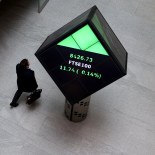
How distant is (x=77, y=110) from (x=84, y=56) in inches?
55.4

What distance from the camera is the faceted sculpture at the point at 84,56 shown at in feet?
15.7

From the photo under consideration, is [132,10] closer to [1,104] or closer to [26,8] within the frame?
[26,8]

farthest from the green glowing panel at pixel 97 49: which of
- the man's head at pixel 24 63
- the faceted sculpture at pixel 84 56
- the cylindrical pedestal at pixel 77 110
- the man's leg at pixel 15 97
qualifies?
the man's leg at pixel 15 97

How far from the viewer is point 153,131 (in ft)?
21.4

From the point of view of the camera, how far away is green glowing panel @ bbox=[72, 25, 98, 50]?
471 centimetres

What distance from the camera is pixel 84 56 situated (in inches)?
197

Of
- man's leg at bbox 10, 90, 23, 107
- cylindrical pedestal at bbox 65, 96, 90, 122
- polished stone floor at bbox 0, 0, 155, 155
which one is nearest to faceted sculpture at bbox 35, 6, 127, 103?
cylindrical pedestal at bbox 65, 96, 90, 122

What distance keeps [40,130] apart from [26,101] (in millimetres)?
663

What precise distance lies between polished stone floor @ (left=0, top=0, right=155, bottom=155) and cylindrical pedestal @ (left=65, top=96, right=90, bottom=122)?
0.14 meters

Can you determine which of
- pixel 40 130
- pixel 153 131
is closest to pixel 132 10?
pixel 153 131

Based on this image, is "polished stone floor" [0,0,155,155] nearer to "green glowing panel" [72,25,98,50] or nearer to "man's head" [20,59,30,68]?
"man's head" [20,59,30,68]

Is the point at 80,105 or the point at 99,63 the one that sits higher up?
the point at 99,63

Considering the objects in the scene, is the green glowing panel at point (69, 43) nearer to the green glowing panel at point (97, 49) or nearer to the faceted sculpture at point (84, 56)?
the faceted sculpture at point (84, 56)

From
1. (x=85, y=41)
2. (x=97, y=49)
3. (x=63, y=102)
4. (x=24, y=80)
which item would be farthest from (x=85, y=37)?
(x=63, y=102)
